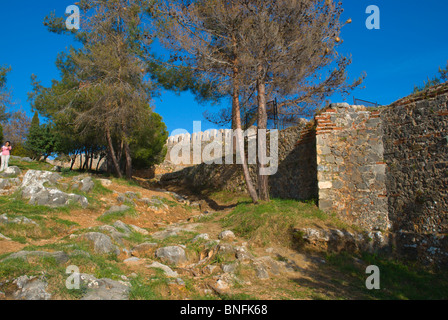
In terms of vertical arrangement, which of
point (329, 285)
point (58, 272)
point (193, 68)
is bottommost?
point (329, 285)

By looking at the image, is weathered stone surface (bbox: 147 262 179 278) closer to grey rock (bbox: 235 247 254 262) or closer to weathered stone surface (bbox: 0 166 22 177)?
grey rock (bbox: 235 247 254 262)

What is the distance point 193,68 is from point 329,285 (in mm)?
7653

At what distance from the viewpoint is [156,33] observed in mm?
10641

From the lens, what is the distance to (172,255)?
6.54m

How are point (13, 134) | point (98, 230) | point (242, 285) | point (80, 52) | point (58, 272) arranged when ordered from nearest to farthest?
point (58, 272) < point (242, 285) < point (98, 230) < point (80, 52) < point (13, 134)

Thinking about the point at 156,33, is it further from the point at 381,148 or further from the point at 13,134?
the point at 13,134

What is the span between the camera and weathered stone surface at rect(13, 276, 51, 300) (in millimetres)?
4023

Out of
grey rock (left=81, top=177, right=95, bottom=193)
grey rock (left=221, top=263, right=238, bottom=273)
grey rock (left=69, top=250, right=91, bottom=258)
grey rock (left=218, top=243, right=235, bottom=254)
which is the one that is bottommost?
grey rock (left=221, top=263, right=238, bottom=273)

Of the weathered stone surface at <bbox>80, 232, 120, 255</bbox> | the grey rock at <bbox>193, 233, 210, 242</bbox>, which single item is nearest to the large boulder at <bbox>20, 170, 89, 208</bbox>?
the weathered stone surface at <bbox>80, 232, 120, 255</bbox>

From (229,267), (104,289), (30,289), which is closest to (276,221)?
(229,267)

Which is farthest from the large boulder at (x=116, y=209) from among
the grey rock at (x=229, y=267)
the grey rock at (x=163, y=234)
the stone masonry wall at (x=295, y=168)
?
the stone masonry wall at (x=295, y=168)

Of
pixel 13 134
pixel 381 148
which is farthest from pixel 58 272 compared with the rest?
pixel 13 134

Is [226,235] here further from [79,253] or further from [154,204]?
[154,204]

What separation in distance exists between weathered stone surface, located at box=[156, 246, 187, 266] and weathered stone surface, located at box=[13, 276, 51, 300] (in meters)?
2.50
